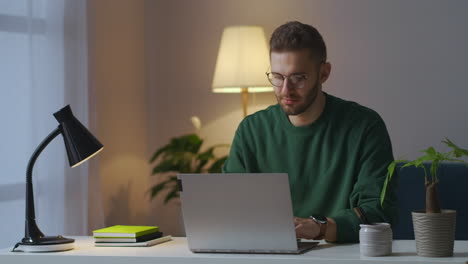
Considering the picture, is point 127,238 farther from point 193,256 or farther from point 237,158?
point 237,158

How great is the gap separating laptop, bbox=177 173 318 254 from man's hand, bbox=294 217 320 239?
108 mm

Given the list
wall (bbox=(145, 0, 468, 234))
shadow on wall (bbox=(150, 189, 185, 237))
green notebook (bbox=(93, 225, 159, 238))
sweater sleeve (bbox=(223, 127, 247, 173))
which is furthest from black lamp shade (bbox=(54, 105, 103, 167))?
shadow on wall (bbox=(150, 189, 185, 237))

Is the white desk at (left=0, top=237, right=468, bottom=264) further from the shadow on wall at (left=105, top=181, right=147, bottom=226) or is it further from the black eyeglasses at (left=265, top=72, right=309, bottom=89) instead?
the shadow on wall at (left=105, top=181, right=147, bottom=226)

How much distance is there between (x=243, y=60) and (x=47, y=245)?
6.27ft

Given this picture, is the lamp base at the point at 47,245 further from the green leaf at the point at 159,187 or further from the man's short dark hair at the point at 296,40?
the green leaf at the point at 159,187

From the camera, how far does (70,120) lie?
2.28 metres

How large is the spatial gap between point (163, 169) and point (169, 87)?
0.65 m

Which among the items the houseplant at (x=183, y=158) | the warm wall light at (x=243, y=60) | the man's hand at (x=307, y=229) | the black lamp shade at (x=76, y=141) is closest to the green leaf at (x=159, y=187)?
the houseplant at (x=183, y=158)

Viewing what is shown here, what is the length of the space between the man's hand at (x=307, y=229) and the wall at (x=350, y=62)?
6.19ft

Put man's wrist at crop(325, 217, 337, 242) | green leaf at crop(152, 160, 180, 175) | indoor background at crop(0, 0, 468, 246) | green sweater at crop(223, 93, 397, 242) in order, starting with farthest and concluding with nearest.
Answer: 1. green leaf at crop(152, 160, 180, 175)
2. indoor background at crop(0, 0, 468, 246)
3. green sweater at crop(223, 93, 397, 242)
4. man's wrist at crop(325, 217, 337, 242)

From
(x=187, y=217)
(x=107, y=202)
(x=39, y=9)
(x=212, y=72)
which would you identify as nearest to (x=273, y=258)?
(x=187, y=217)

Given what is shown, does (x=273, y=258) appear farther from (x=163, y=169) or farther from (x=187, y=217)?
(x=163, y=169)

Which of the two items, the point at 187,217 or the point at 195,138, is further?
the point at 195,138

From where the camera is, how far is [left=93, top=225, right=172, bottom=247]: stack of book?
2.21 m
